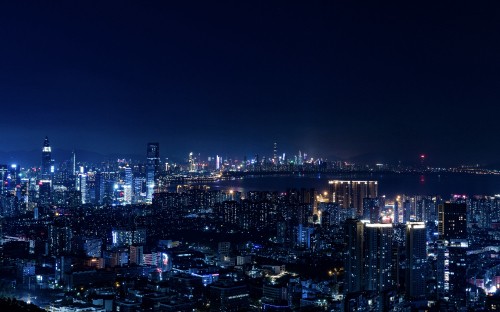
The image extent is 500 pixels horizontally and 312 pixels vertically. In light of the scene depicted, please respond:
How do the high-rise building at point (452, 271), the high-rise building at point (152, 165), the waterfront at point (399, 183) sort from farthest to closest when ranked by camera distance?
1. the high-rise building at point (152, 165)
2. the waterfront at point (399, 183)
3. the high-rise building at point (452, 271)

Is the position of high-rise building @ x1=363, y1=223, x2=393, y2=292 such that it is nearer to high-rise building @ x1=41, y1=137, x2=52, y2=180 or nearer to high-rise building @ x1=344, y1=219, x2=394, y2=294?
high-rise building @ x1=344, y1=219, x2=394, y2=294

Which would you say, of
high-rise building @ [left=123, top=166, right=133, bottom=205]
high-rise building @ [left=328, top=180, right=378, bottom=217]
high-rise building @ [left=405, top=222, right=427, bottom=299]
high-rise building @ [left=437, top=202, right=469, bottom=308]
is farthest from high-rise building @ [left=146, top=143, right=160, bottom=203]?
high-rise building @ [left=405, top=222, right=427, bottom=299]

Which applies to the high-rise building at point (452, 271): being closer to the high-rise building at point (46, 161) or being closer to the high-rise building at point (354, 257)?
the high-rise building at point (354, 257)

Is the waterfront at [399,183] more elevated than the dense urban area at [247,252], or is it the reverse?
the waterfront at [399,183]

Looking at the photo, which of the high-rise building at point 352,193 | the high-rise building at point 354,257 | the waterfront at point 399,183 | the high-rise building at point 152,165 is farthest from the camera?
the high-rise building at point 152,165

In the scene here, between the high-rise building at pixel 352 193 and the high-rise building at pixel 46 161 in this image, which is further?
the high-rise building at pixel 46 161

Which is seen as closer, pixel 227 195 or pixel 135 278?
pixel 135 278

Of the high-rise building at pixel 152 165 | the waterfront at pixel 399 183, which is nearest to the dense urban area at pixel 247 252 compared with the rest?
the high-rise building at pixel 152 165

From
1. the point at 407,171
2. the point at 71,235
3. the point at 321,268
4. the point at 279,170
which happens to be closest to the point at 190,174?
the point at 279,170

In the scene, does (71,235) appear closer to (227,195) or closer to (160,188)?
(227,195)
